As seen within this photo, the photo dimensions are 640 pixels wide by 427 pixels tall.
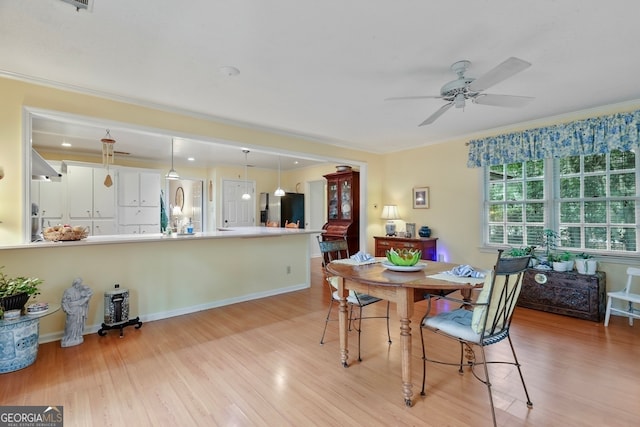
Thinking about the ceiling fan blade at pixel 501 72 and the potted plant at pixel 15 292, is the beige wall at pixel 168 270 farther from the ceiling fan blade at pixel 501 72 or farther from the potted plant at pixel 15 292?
the ceiling fan blade at pixel 501 72

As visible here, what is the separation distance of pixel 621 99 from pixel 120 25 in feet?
15.8

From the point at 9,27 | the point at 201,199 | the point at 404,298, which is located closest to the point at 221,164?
the point at 201,199

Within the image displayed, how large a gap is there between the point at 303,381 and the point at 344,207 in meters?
4.61

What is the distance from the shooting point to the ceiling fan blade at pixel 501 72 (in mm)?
2004

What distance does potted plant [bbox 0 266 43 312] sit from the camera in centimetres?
247

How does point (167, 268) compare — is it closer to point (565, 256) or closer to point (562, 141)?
point (565, 256)

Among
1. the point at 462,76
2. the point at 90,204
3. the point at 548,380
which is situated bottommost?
the point at 548,380

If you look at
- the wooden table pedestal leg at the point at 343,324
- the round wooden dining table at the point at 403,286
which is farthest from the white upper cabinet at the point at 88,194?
the wooden table pedestal leg at the point at 343,324

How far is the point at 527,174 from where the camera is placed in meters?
4.40

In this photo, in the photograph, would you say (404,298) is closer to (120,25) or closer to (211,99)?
(120,25)

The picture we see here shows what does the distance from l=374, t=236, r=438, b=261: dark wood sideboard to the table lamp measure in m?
0.23

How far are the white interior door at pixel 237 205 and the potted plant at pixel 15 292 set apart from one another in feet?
16.9

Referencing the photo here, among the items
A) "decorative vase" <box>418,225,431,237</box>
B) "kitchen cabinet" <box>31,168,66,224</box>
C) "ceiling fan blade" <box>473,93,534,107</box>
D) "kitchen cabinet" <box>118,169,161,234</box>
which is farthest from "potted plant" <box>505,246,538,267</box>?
"kitchen cabinet" <box>31,168,66,224</box>

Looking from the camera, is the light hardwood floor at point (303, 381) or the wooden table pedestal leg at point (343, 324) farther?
the wooden table pedestal leg at point (343, 324)
